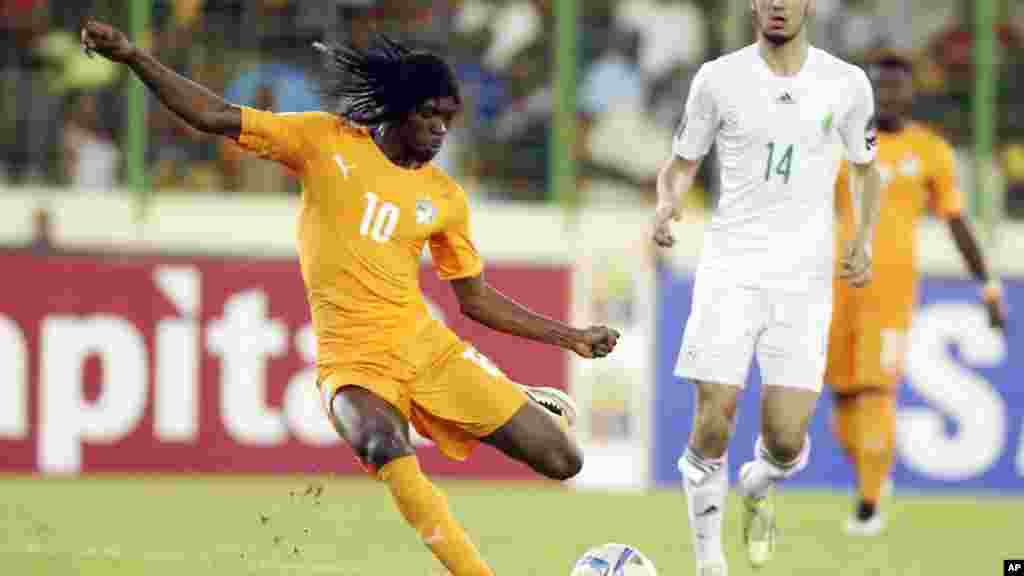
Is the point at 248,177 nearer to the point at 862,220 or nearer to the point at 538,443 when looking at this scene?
the point at 862,220

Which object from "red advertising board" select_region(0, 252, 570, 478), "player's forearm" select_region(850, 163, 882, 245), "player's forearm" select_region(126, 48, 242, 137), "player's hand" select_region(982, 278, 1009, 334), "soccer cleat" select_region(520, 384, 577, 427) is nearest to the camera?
"player's forearm" select_region(126, 48, 242, 137)

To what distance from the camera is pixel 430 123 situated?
906 centimetres

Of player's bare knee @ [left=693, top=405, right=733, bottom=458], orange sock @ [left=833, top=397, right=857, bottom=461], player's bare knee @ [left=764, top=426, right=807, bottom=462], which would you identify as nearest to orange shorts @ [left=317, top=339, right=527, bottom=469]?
player's bare knee @ [left=693, top=405, right=733, bottom=458]

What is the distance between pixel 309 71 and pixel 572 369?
2821 mm

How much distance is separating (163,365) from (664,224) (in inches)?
290

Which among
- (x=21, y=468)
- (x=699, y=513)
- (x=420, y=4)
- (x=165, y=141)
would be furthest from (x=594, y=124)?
(x=699, y=513)

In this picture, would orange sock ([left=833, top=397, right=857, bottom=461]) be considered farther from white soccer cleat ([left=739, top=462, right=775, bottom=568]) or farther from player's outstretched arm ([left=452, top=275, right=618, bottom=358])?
player's outstretched arm ([left=452, top=275, right=618, bottom=358])

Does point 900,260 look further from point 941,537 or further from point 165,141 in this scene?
point 165,141

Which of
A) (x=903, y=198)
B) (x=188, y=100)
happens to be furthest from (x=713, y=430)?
(x=903, y=198)

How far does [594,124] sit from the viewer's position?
17.5 meters

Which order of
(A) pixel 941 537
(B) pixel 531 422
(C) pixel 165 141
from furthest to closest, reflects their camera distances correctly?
(C) pixel 165 141 < (A) pixel 941 537 < (B) pixel 531 422

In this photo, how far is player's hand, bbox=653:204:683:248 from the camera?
376 inches

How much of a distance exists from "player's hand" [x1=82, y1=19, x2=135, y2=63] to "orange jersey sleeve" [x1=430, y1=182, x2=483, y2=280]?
1641 millimetres

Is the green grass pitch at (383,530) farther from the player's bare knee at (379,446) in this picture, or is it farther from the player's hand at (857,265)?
the player's hand at (857,265)
